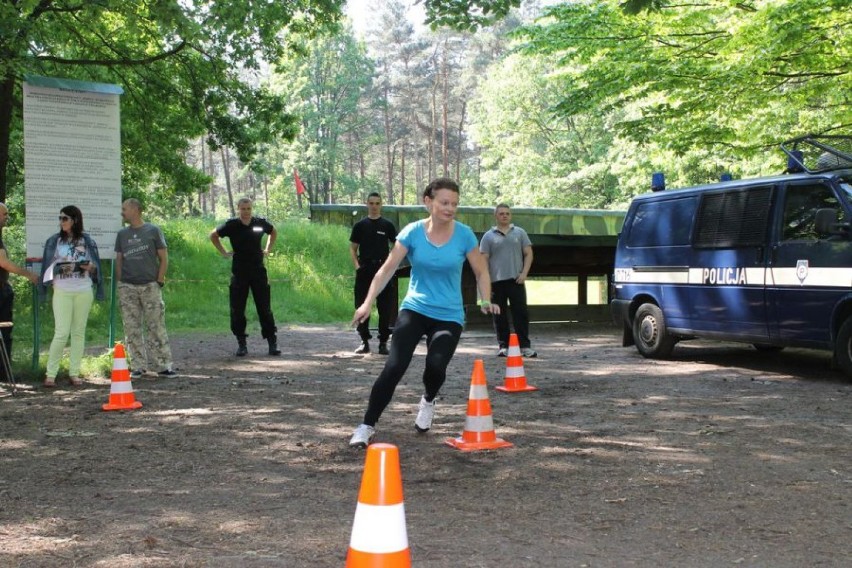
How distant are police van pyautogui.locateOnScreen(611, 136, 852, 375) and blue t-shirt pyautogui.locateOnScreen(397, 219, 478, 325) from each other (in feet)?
14.8

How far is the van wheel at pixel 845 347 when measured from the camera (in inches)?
350

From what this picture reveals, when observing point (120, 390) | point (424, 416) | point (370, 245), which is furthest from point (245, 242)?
point (424, 416)

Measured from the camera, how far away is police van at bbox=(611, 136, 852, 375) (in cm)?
905

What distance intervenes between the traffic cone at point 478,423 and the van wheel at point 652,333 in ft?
19.2

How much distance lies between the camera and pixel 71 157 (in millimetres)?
9883

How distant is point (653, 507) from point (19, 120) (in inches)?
558

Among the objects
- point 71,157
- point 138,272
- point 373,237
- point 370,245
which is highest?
point 71,157

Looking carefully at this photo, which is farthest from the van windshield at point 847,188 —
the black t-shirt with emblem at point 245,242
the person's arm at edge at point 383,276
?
the black t-shirt with emblem at point 245,242

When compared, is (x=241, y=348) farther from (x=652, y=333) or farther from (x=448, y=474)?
(x=448, y=474)

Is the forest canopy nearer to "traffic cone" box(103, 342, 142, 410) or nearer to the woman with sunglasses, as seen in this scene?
the woman with sunglasses

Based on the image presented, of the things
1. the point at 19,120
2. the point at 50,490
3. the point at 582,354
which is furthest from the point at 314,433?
the point at 19,120

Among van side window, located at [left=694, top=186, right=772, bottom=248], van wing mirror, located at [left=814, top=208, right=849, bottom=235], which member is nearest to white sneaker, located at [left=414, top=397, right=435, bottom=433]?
van wing mirror, located at [left=814, top=208, right=849, bottom=235]

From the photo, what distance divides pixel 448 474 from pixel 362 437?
0.91 metres

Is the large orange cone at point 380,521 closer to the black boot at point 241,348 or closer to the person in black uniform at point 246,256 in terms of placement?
the person in black uniform at point 246,256
